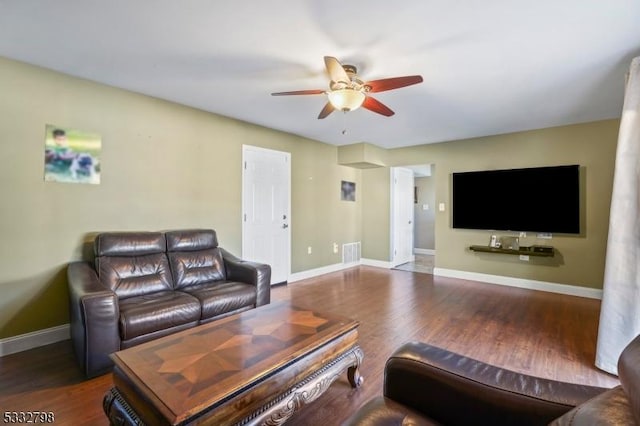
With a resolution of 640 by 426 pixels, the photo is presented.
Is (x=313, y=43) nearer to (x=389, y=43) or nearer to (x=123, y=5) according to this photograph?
(x=389, y=43)

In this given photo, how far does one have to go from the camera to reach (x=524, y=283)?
462 centimetres

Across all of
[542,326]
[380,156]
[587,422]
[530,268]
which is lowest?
[542,326]

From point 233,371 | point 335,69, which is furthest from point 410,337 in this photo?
point 335,69

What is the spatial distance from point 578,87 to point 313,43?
2741mm

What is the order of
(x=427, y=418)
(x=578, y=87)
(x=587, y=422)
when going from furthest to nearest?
(x=578, y=87) < (x=427, y=418) < (x=587, y=422)

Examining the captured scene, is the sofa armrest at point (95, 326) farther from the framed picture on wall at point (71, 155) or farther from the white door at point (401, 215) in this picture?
the white door at point (401, 215)

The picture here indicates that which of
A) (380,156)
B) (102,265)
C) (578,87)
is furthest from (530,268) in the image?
(102,265)

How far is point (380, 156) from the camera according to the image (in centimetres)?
591

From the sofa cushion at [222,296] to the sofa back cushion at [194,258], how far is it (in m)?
0.12

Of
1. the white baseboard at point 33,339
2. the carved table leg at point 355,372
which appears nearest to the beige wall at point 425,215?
the carved table leg at point 355,372

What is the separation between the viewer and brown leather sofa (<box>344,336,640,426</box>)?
0.84m

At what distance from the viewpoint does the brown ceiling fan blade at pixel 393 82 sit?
215cm

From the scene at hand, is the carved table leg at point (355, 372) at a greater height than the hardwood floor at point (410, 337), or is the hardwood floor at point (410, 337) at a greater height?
the carved table leg at point (355, 372)

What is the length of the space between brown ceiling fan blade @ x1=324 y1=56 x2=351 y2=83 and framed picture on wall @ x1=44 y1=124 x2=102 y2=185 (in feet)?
8.01
